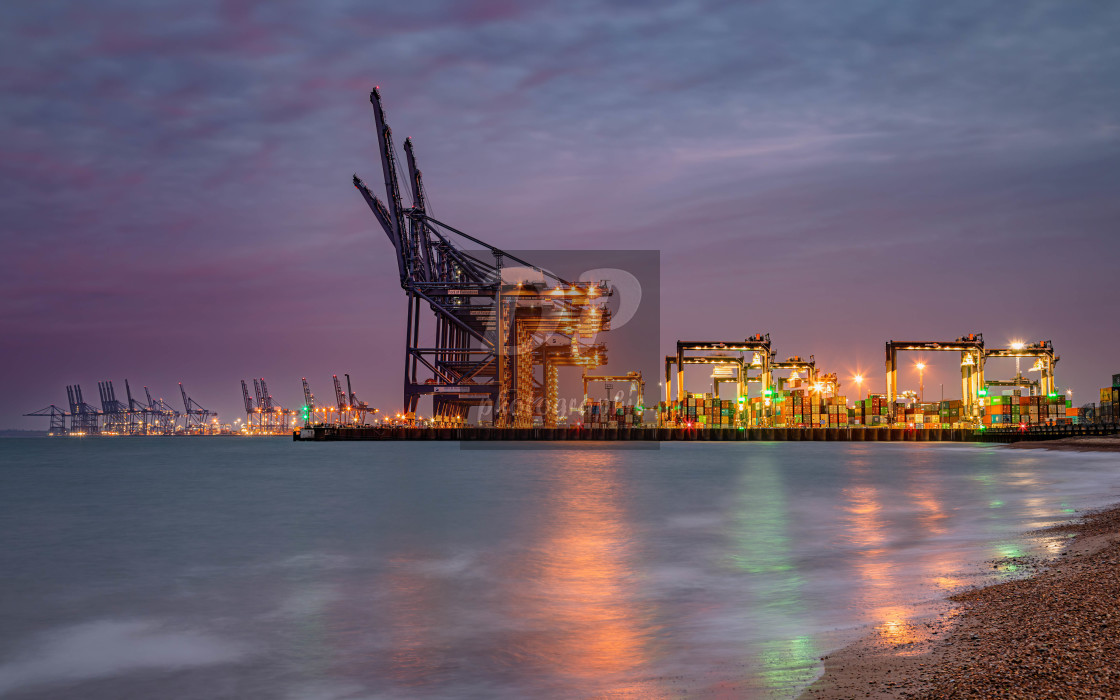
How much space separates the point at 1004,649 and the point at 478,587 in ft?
27.4

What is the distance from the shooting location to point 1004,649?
20.5ft

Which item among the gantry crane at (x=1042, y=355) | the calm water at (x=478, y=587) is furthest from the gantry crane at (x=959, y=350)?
the calm water at (x=478, y=587)

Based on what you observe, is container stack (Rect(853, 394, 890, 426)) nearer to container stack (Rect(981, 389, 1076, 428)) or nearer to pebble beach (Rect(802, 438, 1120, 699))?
container stack (Rect(981, 389, 1076, 428))

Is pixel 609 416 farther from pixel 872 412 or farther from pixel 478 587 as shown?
pixel 478 587

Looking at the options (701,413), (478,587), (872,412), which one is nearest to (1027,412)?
(872,412)

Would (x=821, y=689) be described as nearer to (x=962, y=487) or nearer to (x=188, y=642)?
(x=188, y=642)

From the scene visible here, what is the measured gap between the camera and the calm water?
795 cm

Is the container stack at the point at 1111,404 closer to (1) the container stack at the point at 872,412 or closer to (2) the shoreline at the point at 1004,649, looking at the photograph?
(1) the container stack at the point at 872,412

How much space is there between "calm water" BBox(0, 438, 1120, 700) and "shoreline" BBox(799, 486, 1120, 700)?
46 cm

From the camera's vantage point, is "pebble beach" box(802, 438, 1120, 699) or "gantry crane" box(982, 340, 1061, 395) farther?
"gantry crane" box(982, 340, 1061, 395)

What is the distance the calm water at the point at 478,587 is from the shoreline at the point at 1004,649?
46cm

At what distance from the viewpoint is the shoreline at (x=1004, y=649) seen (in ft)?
17.3

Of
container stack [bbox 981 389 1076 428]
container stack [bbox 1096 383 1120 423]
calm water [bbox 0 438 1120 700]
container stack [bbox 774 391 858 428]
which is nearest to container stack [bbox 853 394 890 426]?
container stack [bbox 774 391 858 428]

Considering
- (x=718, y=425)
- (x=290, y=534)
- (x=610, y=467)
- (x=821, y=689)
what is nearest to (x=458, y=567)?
(x=290, y=534)
